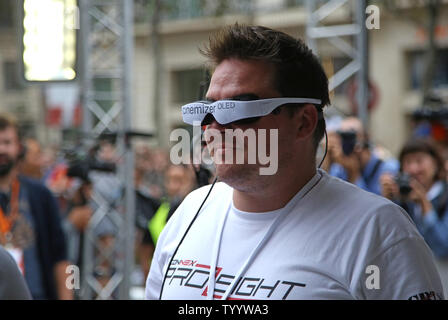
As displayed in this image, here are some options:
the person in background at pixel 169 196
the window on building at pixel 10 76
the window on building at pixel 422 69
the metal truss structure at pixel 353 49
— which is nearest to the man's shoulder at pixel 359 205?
the person in background at pixel 169 196

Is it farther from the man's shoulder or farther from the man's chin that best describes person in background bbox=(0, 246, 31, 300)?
the man's shoulder

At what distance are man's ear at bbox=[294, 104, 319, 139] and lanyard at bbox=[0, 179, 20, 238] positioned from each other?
2.61m

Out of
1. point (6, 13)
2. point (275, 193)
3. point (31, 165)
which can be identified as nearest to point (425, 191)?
point (275, 193)

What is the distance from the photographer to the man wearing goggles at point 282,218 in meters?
1.71

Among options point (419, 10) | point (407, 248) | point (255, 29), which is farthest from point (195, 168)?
point (419, 10)

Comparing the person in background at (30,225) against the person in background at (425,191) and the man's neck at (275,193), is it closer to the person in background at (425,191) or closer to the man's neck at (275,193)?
the person in background at (425,191)

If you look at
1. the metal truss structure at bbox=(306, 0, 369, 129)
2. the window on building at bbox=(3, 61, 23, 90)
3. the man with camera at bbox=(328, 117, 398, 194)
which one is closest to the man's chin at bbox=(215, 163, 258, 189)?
the man with camera at bbox=(328, 117, 398, 194)

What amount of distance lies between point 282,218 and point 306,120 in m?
0.29

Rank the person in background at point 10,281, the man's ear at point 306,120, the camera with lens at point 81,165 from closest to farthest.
Result: the man's ear at point 306,120, the person in background at point 10,281, the camera with lens at point 81,165

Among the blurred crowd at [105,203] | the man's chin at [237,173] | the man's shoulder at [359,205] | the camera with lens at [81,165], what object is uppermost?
the man's chin at [237,173]

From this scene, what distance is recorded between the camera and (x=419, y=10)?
1622 centimetres

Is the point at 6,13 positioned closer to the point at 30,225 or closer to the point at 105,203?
the point at 105,203
